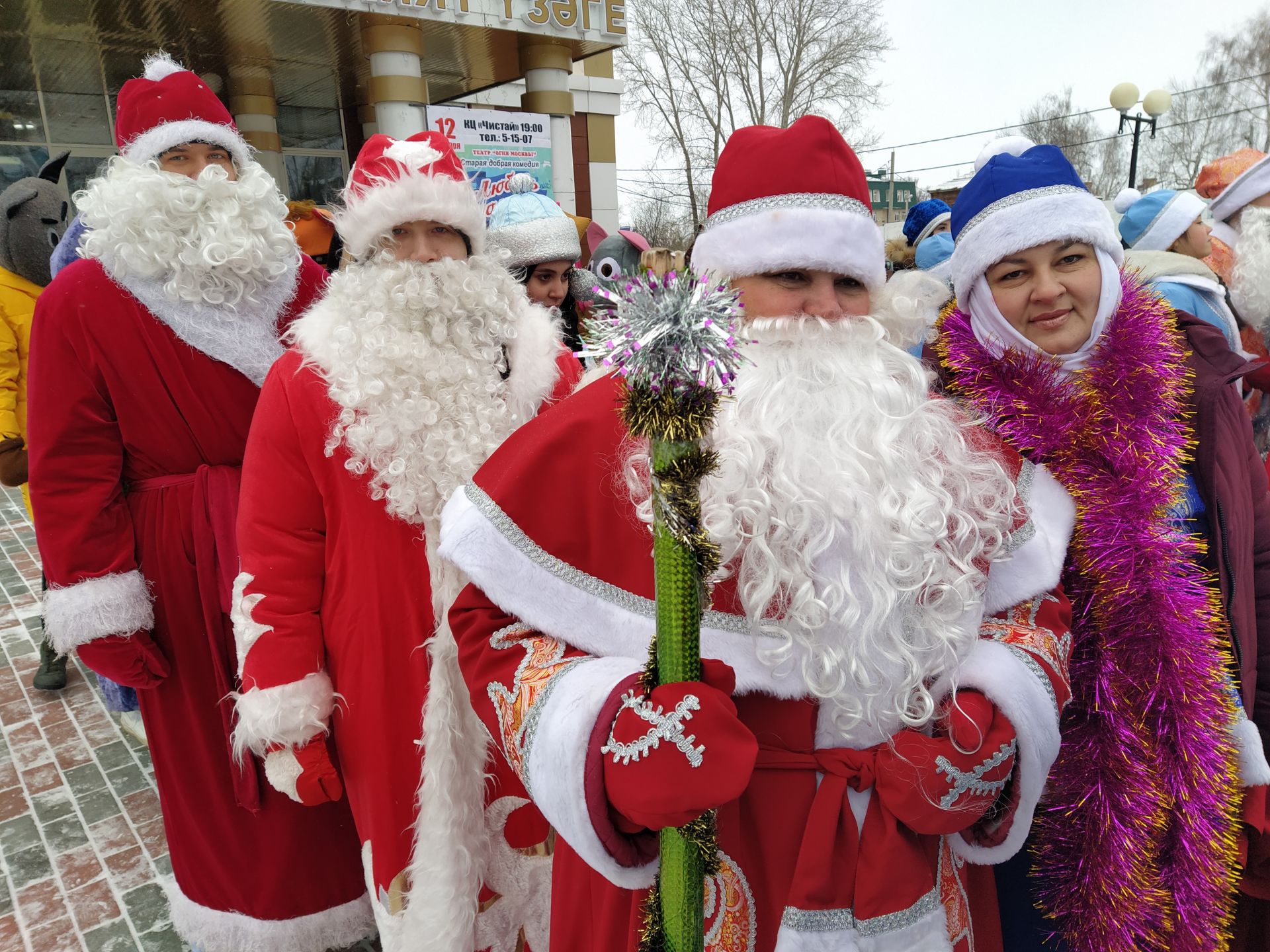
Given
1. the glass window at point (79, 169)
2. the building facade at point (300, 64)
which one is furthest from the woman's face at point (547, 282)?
the glass window at point (79, 169)

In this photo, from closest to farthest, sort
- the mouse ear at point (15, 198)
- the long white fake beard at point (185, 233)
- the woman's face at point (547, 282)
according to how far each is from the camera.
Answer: the long white fake beard at point (185, 233), the woman's face at point (547, 282), the mouse ear at point (15, 198)

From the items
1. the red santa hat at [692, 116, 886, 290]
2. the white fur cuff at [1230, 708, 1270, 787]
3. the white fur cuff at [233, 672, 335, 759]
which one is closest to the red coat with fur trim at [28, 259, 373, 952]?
the white fur cuff at [233, 672, 335, 759]

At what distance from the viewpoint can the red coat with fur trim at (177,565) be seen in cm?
244

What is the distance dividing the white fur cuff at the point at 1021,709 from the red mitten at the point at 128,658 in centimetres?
233

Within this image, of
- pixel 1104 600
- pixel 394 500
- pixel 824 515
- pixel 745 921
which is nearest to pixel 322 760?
pixel 394 500

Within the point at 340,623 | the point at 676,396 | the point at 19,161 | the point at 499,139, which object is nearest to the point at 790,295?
the point at 676,396

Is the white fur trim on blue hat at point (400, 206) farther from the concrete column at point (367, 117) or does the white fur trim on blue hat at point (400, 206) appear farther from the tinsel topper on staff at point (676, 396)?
the concrete column at point (367, 117)

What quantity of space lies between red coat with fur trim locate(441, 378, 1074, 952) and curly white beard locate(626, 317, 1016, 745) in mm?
70

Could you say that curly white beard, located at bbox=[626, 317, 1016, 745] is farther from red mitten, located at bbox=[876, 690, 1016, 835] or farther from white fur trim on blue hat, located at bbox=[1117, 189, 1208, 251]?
white fur trim on blue hat, located at bbox=[1117, 189, 1208, 251]

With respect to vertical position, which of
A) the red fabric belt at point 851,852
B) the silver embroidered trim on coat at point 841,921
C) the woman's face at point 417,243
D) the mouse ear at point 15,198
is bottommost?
the silver embroidered trim on coat at point 841,921

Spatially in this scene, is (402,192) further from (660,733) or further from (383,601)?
(660,733)

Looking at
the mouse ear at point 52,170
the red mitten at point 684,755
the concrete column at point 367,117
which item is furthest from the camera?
the concrete column at point 367,117

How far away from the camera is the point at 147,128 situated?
9.21 ft

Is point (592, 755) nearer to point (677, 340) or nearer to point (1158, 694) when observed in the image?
point (677, 340)
